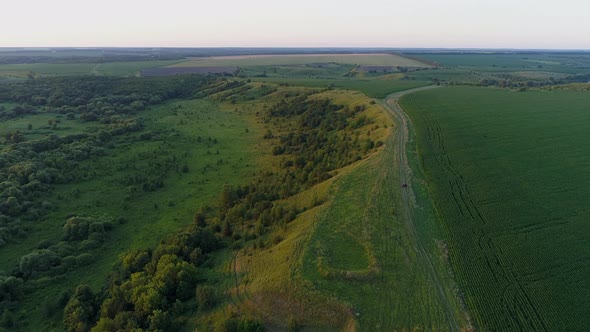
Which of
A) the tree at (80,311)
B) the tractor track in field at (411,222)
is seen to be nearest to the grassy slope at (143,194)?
the tree at (80,311)

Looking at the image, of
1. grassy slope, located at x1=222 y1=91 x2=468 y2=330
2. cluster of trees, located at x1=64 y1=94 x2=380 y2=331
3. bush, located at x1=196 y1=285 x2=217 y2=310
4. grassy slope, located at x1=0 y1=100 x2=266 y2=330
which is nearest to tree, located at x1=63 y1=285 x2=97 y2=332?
cluster of trees, located at x1=64 y1=94 x2=380 y2=331

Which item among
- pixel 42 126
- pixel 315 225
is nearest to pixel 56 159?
pixel 42 126

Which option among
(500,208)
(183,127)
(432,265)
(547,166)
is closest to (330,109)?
(183,127)

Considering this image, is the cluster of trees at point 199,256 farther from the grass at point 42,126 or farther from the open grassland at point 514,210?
the grass at point 42,126

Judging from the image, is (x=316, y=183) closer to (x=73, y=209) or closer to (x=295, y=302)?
(x=295, y=302)

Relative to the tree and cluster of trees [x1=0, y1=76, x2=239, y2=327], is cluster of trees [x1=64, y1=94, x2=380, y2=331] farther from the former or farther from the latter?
cluster of trees [x1=0, y1=76, x2=239, y2=327]
